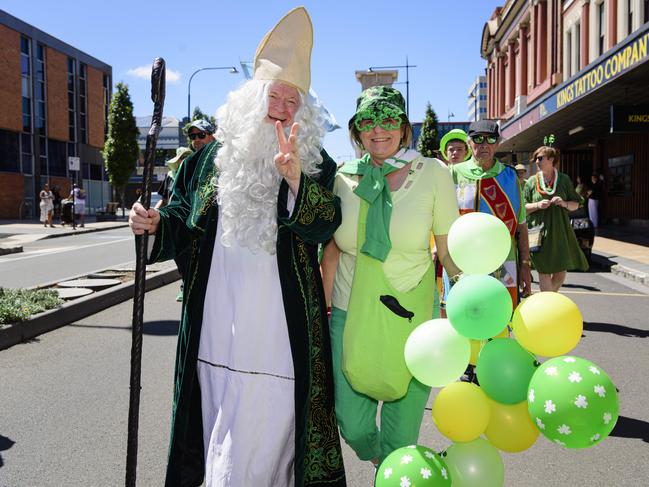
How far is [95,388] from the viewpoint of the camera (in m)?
4.84

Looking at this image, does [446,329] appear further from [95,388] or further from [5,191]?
[5,191]

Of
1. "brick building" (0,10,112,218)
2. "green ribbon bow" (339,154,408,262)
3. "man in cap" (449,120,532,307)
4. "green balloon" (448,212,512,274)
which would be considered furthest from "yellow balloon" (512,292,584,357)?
"brick building" (0,10,112,218)

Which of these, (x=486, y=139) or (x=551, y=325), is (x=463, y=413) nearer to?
(x=551, y=325)

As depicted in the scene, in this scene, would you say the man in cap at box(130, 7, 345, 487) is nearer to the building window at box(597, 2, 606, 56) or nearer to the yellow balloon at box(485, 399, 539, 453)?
the yellow balloon at box(485, 399, 539, 453)

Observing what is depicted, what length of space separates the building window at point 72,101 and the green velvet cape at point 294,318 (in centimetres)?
3940

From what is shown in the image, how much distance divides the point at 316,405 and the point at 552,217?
14.6ft

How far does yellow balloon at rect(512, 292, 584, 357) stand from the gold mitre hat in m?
1.32

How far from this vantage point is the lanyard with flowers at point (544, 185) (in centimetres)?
618

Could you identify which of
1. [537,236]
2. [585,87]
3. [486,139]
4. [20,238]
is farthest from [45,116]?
[486,139]

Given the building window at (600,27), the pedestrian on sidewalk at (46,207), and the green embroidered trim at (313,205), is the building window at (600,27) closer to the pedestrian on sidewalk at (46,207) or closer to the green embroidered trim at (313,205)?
the pedestrian on sidewalk at (46,207)

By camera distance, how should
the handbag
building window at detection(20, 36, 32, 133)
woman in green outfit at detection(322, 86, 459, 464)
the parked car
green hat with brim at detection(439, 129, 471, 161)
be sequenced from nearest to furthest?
woman in green outfit at detection(322, 86, 459, 464)
green hat with brim at detection(439, 129, 471, 161)
the handbag
the parked car
building window at detection(20, 36, 32, 133)

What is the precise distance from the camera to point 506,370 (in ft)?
7.90

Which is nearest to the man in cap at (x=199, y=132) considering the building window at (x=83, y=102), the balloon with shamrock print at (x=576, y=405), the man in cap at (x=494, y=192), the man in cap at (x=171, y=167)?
the man in cap at (x=171, y=167)

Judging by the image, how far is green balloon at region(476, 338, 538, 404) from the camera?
7.85 ft
